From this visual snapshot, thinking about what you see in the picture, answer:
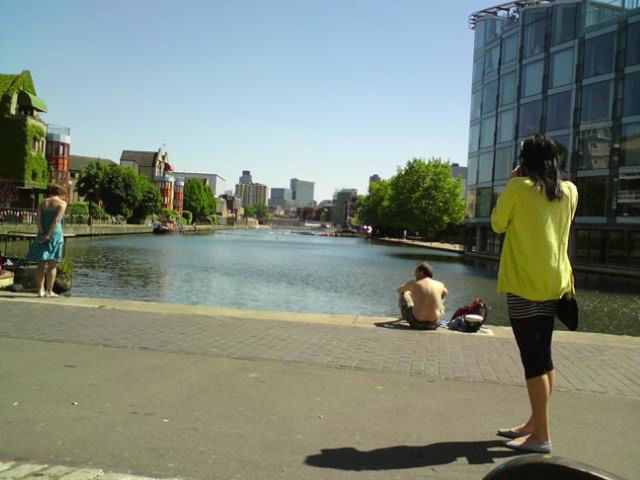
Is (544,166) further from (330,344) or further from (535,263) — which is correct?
(330,344)

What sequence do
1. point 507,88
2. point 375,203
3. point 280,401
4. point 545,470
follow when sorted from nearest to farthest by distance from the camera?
point 545,470 → point 280,401 → point 507,88 → point 375,203

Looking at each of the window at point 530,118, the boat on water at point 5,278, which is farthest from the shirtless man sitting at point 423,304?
the window at point 530,118

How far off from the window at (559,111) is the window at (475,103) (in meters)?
13.2

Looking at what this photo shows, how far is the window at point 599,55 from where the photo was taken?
40.8 metres

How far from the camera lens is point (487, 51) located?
5778 centimetres

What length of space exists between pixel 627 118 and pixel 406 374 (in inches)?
1536

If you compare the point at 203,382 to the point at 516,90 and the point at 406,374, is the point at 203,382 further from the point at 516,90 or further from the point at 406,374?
the point at 516,90

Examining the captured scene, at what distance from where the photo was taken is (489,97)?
5653 cm

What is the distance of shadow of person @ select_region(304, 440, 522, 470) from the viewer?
3.82 metres

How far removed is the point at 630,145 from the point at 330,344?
37.8 meters

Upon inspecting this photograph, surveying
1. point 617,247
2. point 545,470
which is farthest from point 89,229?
point 545,470

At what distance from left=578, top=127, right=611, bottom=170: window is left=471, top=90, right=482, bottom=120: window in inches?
701

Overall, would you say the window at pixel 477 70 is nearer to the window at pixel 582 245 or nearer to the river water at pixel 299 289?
the window at pixel 582 245

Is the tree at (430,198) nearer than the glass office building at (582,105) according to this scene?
No
